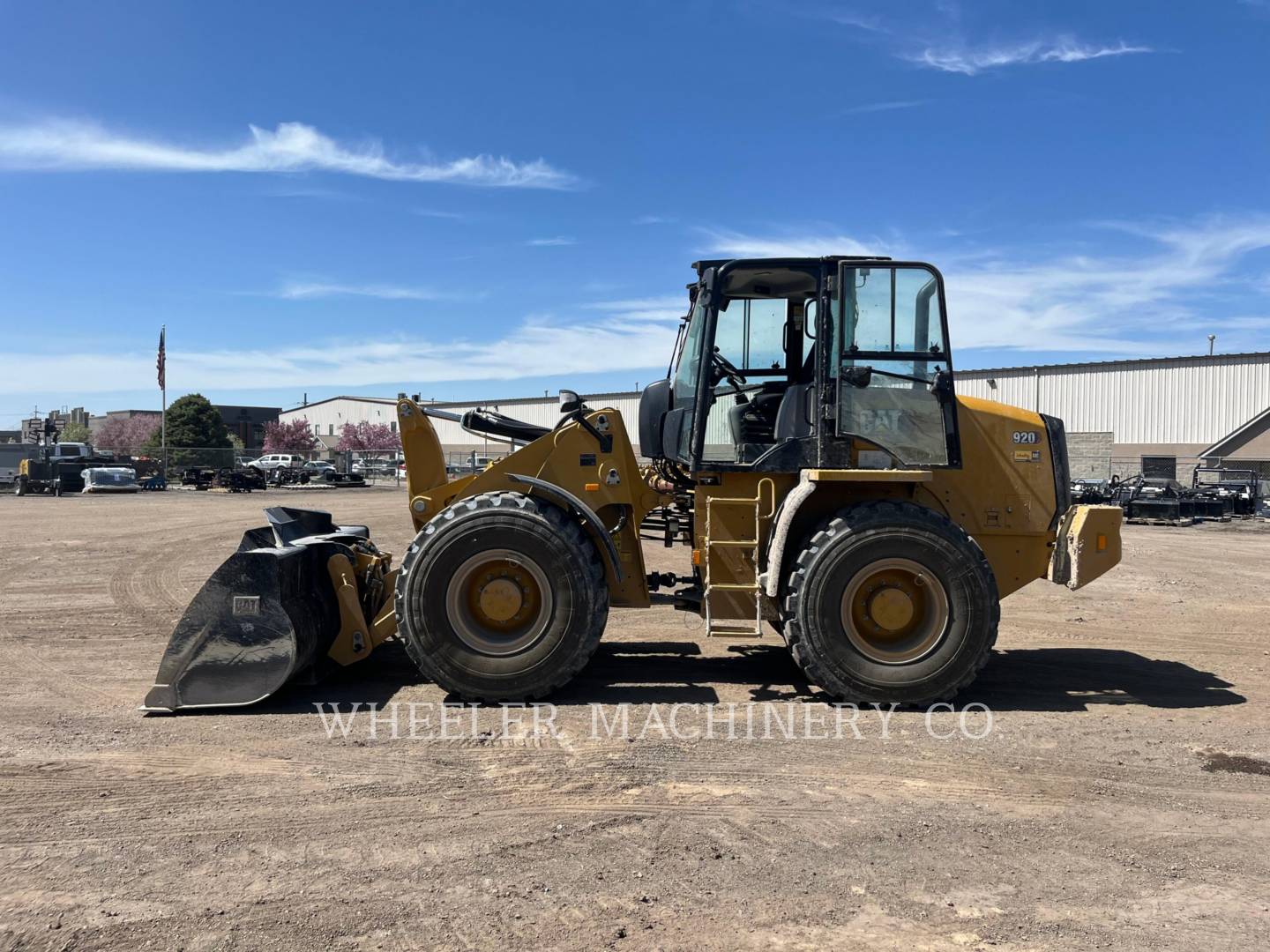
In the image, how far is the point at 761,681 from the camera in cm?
662

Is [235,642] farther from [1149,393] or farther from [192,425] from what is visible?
[192,425]

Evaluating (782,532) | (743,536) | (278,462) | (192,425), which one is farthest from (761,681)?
(192,425)

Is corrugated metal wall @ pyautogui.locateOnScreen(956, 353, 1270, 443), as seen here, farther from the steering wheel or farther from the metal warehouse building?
the steering wheel

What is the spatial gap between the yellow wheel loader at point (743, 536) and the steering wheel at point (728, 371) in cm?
2

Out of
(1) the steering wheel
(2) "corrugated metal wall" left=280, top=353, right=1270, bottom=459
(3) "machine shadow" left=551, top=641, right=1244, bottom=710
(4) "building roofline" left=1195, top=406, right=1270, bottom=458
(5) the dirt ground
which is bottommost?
(5) the dirt ground

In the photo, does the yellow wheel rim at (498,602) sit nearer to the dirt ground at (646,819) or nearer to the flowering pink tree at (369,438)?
the dirt ground at (646,819)

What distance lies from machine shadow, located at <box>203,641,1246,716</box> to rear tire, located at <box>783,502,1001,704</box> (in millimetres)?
464

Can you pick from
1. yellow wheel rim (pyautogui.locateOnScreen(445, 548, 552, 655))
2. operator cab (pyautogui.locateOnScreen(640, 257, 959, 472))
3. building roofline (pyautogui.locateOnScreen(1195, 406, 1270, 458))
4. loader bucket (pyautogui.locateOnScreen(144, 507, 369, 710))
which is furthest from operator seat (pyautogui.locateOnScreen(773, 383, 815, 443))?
building roofline (pyautogui.locateOnScreen(1195, 406, 1270, 458))

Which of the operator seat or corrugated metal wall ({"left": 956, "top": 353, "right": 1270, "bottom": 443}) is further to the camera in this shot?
corrugated metal wall ({"left": 956, "top": 353, "right": 1270, "bottom": 443})

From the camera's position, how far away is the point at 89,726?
5.37 metres

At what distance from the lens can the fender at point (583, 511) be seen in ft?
19.5

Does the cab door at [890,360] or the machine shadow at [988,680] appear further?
the machine shadow at [988,680]

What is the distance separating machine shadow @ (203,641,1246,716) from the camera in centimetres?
606

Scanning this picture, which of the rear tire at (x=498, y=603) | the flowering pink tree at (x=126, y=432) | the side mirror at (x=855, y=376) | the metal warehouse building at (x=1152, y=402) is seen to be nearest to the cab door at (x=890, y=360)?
the side mirror at (x=855, y=376)
